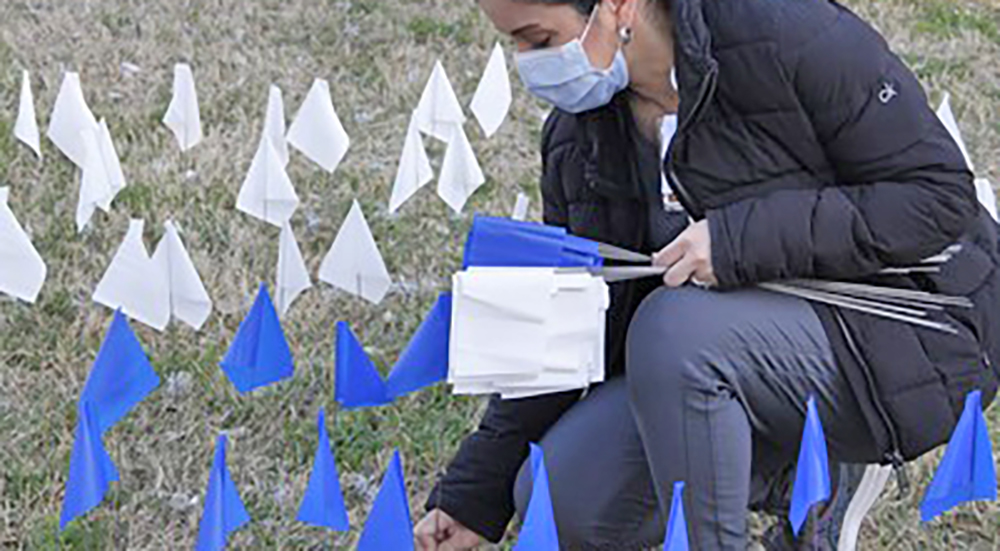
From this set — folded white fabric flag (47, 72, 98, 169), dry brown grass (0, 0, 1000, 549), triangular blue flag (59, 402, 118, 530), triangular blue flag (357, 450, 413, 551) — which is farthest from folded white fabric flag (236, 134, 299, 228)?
triangular blue flag (357, 450, 413, 551)

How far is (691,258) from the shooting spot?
78.5 inches

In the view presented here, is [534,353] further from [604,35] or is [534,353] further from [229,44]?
[229,44]

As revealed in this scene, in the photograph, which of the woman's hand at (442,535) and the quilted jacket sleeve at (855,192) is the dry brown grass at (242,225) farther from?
the quilted jacket sleeve at (855,192)

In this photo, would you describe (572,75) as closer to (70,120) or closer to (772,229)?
(772,229)

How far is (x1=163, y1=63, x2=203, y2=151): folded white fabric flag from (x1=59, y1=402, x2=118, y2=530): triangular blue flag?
1.70m

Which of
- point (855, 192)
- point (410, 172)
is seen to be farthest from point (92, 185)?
point (855, 192)

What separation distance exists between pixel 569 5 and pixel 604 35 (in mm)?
64

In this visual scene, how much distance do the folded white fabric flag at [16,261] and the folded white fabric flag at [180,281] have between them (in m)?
0.25

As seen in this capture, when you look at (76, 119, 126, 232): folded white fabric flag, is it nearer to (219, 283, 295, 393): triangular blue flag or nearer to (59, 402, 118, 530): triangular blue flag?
→ (219, 283, 295, 393): triangular blue flag

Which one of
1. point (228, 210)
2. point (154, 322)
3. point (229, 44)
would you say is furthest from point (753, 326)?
point (229, 44)

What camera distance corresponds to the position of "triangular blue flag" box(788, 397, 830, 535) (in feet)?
6.23

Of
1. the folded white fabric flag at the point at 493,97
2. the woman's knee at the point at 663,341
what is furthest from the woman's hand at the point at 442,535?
the folded white fabric flag at the point at 493,97

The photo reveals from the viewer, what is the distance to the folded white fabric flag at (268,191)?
3.08m

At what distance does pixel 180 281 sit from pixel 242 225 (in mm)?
831
